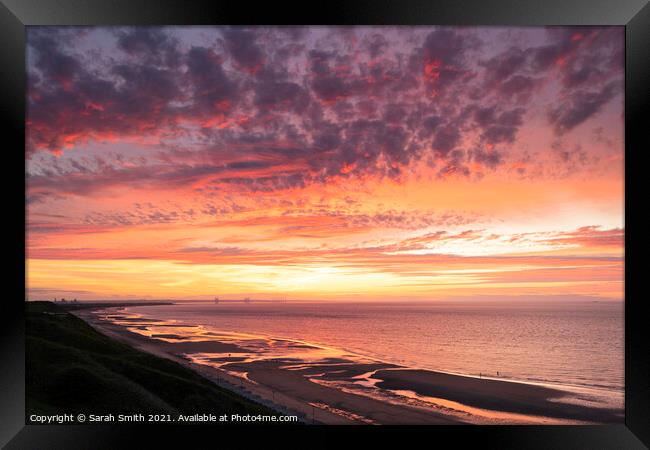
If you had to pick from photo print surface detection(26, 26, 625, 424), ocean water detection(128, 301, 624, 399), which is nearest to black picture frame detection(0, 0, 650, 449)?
photo print surface detection(26, 26, 625, 424)

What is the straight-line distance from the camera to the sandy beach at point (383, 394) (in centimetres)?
1366

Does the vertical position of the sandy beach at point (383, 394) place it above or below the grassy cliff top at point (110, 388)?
below

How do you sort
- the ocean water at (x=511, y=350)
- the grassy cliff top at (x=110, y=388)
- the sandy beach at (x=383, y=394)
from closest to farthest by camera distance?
the grassy cliff top at (x=110, y=388), the sandy beach at (x=383, y=394), the ocean water at (x=511, y=350)

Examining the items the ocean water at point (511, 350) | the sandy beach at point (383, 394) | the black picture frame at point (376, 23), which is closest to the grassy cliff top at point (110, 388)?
the black picture frame at point (376, 23)

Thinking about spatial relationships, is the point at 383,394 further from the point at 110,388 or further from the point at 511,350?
the point at 511,350

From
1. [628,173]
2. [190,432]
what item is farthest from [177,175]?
[628,173]

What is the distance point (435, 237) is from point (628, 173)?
10203 mm

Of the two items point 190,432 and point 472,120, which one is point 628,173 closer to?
point 472,120

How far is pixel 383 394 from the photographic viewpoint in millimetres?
16156

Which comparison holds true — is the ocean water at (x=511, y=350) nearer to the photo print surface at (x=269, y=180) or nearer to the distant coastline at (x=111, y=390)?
the photo print surface at (x=269, y=180)

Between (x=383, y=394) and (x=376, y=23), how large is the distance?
46.3ft

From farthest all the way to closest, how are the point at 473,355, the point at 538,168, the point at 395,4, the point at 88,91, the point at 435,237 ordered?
1. the point at 473,355
2. the point at 435,237
3. the point at 538,168
4. the point at 88,91
5. the point at 395,4

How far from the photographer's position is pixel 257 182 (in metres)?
11.0

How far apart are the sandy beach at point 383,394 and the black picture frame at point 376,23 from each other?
25.4 ft
